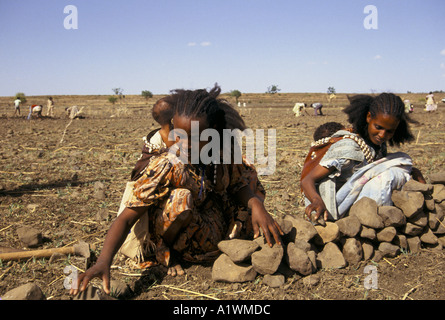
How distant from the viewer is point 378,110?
9.66 feet

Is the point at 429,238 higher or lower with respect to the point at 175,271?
higher

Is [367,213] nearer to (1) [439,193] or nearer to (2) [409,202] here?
(2) [409,202]

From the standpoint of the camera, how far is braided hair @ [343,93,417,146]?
2920mm

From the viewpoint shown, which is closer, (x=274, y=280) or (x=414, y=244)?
(x=274, y=280)

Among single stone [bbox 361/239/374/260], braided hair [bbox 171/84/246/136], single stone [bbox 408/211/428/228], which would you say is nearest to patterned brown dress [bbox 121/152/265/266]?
braided hair [bbox 171/84/246/136]

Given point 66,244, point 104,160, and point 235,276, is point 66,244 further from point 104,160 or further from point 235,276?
point 104,160

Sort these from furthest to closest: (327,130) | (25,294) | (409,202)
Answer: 1. (327,130)
2. (409,202)
3. (25,294)

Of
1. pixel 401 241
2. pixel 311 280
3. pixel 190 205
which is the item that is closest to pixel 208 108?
pixel 190 205

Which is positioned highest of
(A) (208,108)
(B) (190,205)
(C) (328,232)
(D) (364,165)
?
(A) (208,108)

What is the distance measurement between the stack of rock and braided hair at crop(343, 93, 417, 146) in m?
0.45

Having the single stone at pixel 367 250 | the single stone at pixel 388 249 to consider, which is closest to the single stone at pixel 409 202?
the single stone at pixel 388 249

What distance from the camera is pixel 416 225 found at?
2895mm

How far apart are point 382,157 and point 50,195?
365cm

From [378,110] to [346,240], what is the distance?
40.2 inches
